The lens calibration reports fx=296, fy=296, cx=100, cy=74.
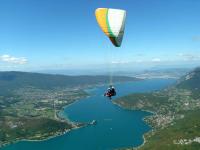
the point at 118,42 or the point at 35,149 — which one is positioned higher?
the point at 118,42

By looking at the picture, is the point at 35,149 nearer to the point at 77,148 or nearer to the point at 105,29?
the point at 77,148

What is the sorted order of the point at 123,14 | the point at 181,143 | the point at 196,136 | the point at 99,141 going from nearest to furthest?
1. the point at 123,14
2. the point at 181,143
3. the point at 196,136
4. the point at 99,141

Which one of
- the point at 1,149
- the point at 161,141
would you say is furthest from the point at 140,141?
the point at 1,149

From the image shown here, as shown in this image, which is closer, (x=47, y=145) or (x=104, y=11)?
(x=104, y=11)

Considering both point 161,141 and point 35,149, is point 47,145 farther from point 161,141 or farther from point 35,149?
point 161,141

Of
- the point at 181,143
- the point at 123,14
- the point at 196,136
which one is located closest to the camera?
the point at 123,14

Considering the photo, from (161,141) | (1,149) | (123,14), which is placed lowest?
(1,149)

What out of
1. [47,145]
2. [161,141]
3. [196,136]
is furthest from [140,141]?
[47,145]
